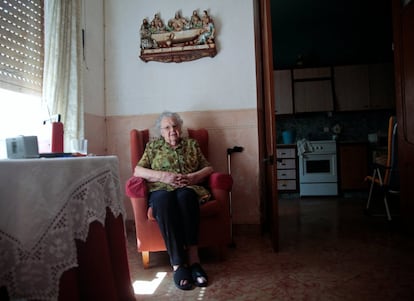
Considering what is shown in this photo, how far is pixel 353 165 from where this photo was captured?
15.4 feet

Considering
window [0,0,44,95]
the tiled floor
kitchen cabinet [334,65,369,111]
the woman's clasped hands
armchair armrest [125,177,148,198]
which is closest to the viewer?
the tiled floor

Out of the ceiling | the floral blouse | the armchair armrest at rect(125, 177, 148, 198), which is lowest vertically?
the armchair armrest at rect(125, 177, 148, 198)

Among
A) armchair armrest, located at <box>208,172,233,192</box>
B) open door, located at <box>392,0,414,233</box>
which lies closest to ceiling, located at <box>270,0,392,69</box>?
open door, located at <box>392,0,414,233</box>

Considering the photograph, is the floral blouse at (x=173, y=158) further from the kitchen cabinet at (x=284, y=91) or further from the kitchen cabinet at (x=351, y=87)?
the kitchen cabinet at (x=351, y=87)

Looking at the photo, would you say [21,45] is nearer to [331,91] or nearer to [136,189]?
[136,189]

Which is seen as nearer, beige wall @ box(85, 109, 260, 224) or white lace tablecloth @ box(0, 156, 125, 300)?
white lace tablecloth @ box(0, 156, 125, 300)

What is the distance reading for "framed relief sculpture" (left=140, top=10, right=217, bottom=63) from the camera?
265 cm

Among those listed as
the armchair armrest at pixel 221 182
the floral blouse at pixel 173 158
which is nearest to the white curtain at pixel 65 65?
the floral blouse at pixel 173 158

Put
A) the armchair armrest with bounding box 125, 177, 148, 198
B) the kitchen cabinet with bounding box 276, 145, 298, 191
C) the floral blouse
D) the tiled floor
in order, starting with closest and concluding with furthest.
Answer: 1. the tiled floor
2. the armchair armrest with bounding box 125, 177, 148, 198
3. the floral blouse
4. the kitchen cabinet with bounding box 276, 145, 298, 191

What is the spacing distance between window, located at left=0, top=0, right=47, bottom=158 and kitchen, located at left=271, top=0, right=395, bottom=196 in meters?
3.51

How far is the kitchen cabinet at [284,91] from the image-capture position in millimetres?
5094

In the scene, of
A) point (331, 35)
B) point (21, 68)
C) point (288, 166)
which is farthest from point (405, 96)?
point (331, 35)

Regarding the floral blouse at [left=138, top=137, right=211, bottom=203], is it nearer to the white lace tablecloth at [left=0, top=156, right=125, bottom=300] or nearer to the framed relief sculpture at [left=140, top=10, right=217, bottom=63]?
the framed relief sculpture at [left=140, top=10, right=217, bottom=63]

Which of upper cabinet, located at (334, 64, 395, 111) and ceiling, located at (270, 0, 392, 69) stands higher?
ceiling, located at (270, 0, 392, 69)
